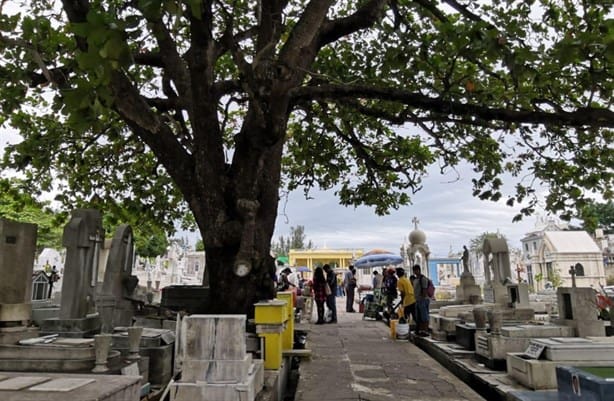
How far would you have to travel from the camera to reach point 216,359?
4105mm

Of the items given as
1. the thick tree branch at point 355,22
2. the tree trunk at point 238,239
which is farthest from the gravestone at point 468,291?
the thick tree branch at point 355,22

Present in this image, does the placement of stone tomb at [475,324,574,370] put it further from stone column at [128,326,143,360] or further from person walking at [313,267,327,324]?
person walking at [313,267,327,324]

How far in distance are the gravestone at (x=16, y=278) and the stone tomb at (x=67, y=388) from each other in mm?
2366

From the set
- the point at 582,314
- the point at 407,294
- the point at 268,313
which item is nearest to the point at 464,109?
the point at 268,313

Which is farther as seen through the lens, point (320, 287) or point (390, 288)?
point (390, 288)

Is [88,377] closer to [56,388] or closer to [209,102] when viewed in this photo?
[56,388]

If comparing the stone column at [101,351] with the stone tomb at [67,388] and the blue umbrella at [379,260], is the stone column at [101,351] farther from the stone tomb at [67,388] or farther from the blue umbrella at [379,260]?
the blue umbrella at [379,260]

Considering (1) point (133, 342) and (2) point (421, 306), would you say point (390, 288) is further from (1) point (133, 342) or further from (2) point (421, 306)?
(1) point (133, 342)

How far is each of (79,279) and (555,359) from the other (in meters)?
6.78

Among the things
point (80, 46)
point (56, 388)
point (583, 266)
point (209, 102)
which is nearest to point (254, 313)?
point (209, 102)

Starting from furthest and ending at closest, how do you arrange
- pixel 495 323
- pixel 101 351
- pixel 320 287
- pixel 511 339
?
pixel 320 287, pixel 495 323, pixel 511 339, pixel 101 351

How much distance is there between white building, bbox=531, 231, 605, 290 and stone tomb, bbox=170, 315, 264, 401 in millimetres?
32113

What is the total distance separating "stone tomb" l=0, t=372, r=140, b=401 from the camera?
232cm

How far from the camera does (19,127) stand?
29.0 feet
